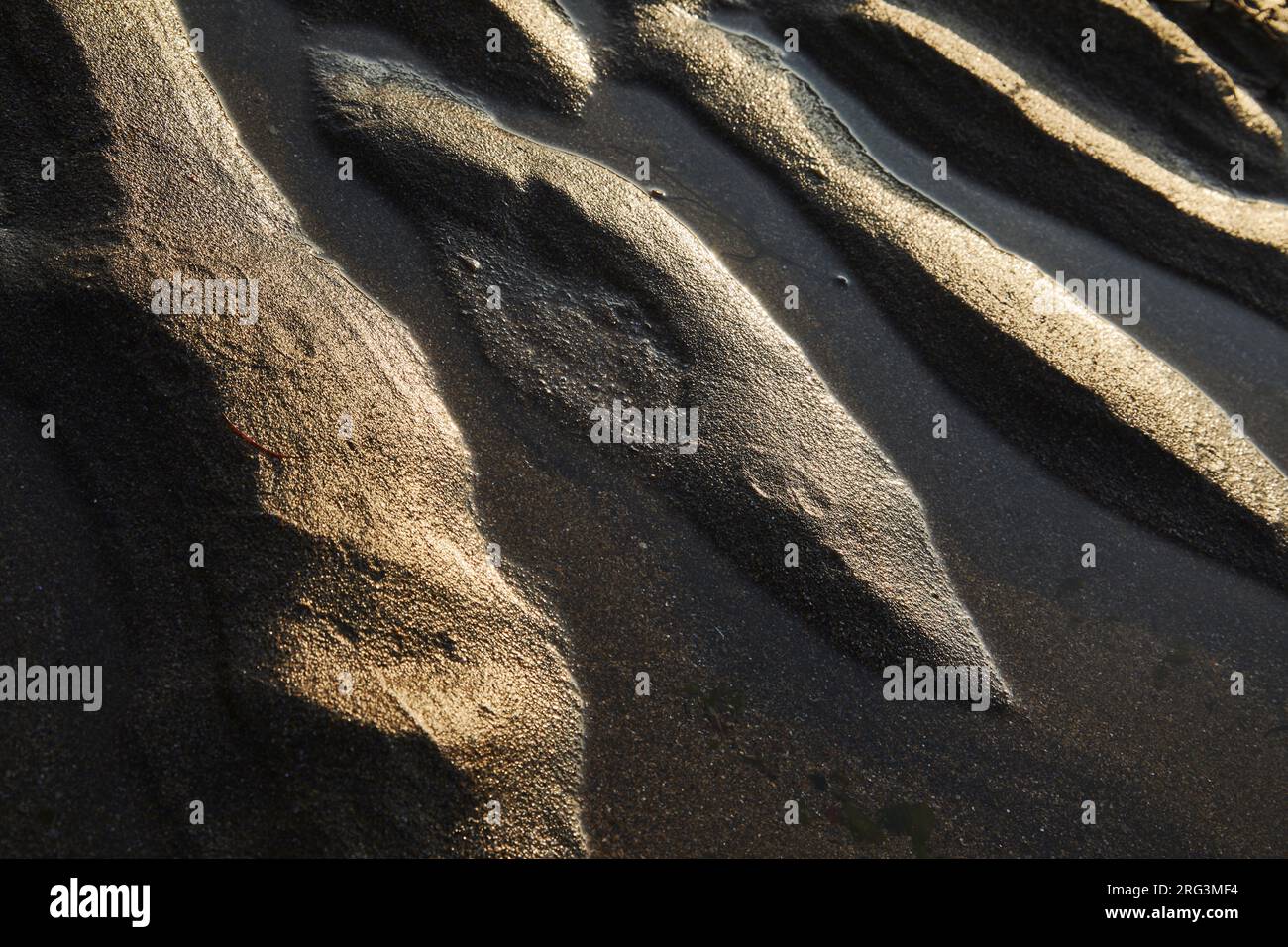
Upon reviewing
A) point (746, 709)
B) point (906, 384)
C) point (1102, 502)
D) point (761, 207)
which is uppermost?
point (761, 207)

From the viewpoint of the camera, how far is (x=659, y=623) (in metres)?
4.01

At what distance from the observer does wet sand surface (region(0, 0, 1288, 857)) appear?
10.9 feet

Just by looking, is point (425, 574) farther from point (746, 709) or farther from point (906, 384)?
point (906, 384)

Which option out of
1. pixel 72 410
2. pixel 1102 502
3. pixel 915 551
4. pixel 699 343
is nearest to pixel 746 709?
pixel 915 551

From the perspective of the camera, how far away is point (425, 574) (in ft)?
12.6

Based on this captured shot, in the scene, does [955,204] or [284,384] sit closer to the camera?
[284,384]

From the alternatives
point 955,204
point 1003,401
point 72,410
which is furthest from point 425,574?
point 955,204

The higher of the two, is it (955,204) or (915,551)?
(955,204)

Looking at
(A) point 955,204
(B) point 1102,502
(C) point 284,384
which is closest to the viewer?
(C) point 284,384

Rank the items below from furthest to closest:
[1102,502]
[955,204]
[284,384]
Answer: [955,204], [1102,502], [284,384]

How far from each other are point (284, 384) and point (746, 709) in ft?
7.67

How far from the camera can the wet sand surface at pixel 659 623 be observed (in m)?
3.33

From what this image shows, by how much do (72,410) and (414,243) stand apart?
1.88 meters
